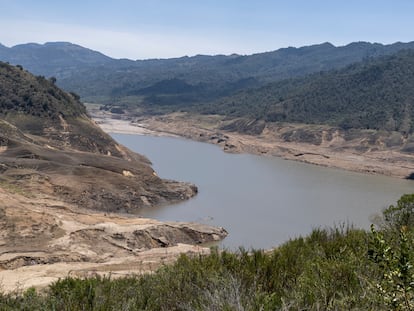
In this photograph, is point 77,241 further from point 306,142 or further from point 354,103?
point 354,103

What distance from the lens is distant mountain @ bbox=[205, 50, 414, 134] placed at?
122500 mm

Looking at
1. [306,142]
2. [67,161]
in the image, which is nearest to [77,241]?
[67,161]

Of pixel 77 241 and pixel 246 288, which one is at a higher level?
pixel 246 288

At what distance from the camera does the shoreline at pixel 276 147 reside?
94375mm

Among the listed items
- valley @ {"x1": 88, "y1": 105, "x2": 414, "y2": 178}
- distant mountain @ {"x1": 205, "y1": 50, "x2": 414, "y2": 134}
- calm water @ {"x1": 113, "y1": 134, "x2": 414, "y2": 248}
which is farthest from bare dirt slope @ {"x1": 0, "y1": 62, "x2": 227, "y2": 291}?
distant mountain @ {"x1": 205, "y1": 50, "x2": 414, "y2": 134}

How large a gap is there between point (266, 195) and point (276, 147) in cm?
5005

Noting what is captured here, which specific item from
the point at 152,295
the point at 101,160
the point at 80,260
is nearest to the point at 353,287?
the point at 152,295

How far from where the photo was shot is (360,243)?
1902 centimetres

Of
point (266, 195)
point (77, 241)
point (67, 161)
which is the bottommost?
point (266, 195)

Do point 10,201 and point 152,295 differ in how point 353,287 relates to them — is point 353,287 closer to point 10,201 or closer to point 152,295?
point 152,295

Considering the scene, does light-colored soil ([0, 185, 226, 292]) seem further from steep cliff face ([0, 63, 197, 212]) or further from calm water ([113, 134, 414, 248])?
steep cliff face ([0, 63, 197, 212])

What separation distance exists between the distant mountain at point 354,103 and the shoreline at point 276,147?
11043 millimetres

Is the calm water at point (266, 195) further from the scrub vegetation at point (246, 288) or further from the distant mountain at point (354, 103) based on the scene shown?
the distant mountain at point (354, 103)

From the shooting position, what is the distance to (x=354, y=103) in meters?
141
